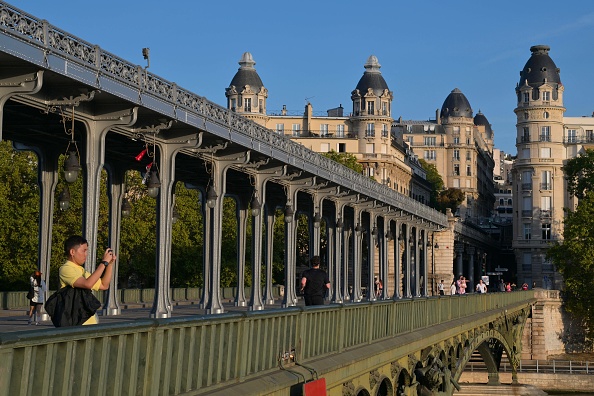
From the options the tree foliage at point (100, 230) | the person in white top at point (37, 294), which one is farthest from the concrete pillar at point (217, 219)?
the tree foliage at point (100, 230)

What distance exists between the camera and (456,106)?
189m

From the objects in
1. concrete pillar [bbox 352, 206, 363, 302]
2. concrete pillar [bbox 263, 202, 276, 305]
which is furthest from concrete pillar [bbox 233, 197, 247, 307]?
concrete pillar [bbox 352, 206, 363, 302]

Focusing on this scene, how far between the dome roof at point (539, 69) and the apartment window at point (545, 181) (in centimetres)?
1005

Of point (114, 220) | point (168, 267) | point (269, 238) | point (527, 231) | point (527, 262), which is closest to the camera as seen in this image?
point (168, 267)

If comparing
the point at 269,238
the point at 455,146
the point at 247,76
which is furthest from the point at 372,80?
the point at 269,238

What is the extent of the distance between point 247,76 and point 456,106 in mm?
56106

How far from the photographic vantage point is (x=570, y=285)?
9900 cm

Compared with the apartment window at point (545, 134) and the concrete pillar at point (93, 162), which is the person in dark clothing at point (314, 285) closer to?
the concrete pillar at point (93, 162)

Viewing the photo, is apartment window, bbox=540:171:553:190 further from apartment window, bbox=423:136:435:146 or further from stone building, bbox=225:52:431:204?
apartment window, bbox=423:136:435:146

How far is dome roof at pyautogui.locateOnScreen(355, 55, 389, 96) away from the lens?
136500mm

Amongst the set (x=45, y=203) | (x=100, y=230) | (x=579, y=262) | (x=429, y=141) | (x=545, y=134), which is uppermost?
(x=429, y=141)

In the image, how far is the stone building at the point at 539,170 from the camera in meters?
135

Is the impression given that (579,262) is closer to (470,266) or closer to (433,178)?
(470,266)

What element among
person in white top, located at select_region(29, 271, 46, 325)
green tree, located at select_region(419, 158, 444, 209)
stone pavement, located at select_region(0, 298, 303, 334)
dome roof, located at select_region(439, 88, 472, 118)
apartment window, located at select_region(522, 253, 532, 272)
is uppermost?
dome roof, located at select_region(439, 88, 472, 118)
